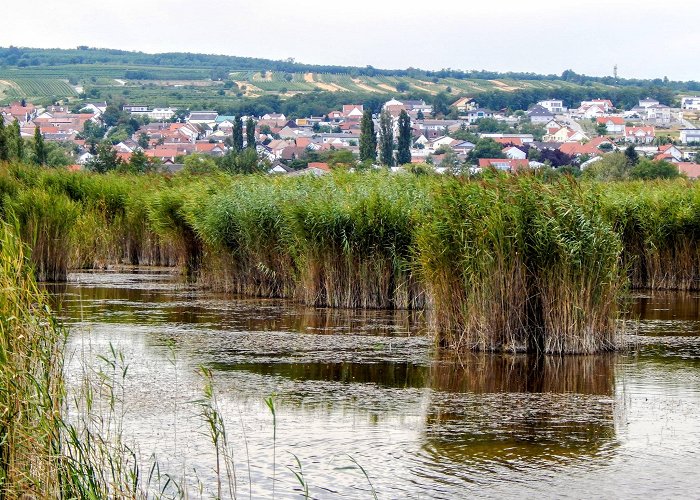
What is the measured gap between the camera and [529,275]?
18.5m

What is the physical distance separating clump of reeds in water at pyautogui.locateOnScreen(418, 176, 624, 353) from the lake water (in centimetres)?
57

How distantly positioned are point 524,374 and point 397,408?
2.91 metres

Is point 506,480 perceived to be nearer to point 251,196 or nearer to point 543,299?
point 543,299

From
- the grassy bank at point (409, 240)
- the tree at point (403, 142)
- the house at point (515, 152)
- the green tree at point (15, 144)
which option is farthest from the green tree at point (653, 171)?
the house at point (515, 152)

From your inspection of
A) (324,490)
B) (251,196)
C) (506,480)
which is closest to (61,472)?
(324,490)

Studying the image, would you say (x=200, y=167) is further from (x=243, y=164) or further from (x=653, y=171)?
(x=653, y=171)

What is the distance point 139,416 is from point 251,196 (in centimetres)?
1315

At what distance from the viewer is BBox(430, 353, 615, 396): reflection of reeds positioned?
16.1 m

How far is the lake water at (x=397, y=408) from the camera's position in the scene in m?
11.7

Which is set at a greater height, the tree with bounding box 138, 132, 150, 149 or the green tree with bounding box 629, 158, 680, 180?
the tree with bounding box 138, 132, 150, 149

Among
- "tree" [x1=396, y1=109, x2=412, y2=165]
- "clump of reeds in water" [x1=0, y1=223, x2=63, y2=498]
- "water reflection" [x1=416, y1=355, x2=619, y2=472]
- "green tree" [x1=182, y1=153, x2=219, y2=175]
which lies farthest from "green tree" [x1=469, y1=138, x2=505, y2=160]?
"clump of reeds in water" [x1=0, y1=223, x2=63, y2=498]

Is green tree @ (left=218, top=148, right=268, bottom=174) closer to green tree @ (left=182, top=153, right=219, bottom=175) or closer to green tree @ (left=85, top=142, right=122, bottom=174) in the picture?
green tree @ (left=182, top=153, right=219, bottom=175)

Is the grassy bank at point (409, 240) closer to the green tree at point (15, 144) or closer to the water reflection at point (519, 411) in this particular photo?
the water reflection at point (519, 411)

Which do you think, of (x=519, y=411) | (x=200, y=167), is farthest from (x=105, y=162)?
(x=519, y=411)
